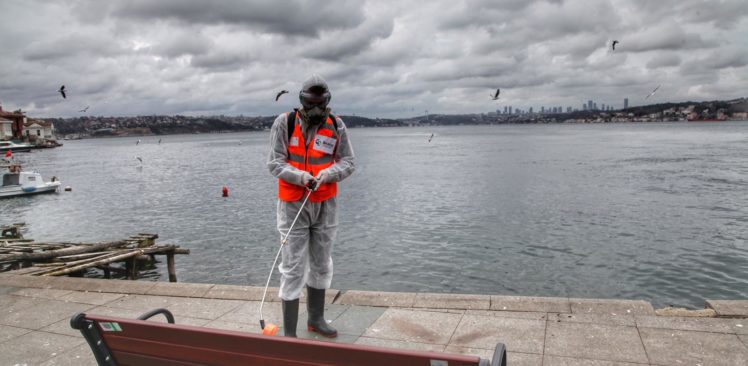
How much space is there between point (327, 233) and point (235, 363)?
2.67 m

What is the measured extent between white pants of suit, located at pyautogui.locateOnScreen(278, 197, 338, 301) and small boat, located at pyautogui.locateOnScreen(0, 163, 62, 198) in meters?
41.6

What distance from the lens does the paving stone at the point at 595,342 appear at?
4836 millimetres

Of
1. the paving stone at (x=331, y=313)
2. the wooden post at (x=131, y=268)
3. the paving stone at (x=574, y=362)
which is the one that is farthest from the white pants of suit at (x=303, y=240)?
the wooden post at (x=131, y=268)

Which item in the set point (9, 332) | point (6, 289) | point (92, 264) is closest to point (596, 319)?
point (9, 332)

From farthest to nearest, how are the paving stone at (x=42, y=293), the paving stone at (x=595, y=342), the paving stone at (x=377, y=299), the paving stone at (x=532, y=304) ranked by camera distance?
the paving stone at (x=42, y=293) → the paving stone at (x=377, y=299) → the paving stone at (x=532, y=304) → the paving stone at (x=595, y=342)

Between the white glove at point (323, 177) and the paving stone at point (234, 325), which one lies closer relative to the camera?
the white glove at point (323, 177)

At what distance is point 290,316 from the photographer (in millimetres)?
5160

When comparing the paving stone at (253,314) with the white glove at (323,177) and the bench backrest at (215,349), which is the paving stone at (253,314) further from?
the bench backrest at (215,349)

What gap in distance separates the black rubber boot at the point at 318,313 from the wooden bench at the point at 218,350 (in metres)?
2.67

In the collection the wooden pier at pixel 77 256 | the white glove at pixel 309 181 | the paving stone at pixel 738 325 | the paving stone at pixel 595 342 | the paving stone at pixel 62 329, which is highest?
the white glove at pixel 309 181

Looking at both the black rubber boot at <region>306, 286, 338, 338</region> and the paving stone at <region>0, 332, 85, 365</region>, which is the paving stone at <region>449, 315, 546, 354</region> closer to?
the black rubber boot at <region>306, 286, 338, 338</region>

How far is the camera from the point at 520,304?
244 inches

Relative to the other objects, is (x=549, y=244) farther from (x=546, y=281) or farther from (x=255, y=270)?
(x=255, y=270)

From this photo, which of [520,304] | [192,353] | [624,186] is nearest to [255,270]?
[520,304]
